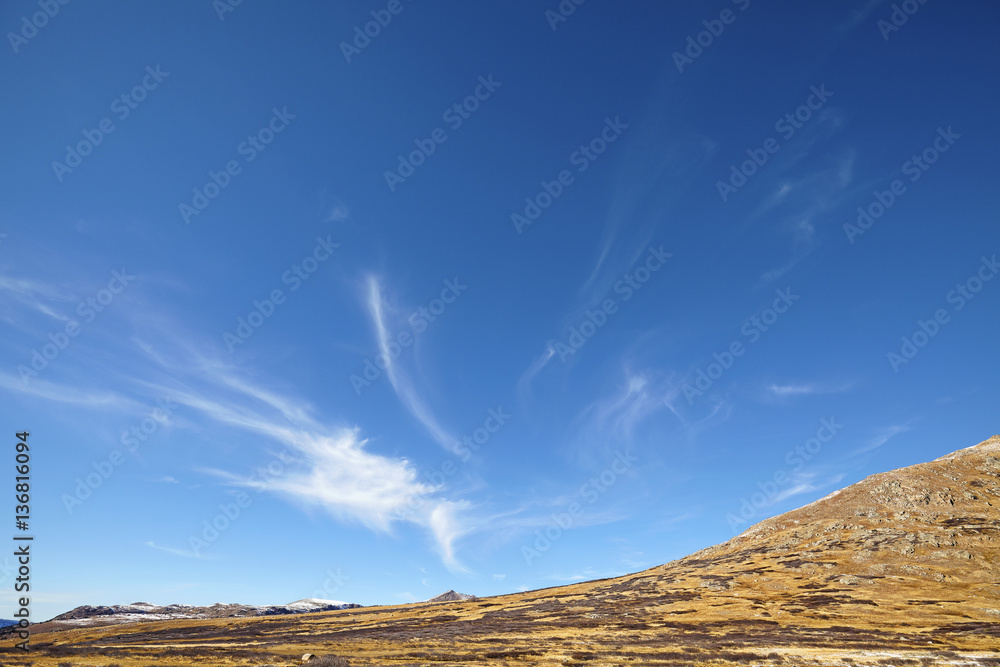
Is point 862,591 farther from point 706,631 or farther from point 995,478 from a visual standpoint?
point 995,478

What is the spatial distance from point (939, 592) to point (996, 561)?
2823 cm

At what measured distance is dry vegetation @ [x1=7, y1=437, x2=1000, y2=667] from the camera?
6116 centimetres

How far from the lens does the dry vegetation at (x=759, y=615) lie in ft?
201

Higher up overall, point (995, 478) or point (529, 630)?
point (995, 478)

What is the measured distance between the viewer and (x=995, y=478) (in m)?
157

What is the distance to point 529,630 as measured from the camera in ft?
283

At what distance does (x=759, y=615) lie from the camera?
8788cm

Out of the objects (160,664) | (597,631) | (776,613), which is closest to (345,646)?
(160,664)

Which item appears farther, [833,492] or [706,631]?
[833,492]

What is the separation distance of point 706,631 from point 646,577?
260 ft

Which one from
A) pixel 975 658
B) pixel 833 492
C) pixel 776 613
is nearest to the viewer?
pixel 975 658

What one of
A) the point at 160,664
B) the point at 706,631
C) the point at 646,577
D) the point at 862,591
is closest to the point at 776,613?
the point at 706,631

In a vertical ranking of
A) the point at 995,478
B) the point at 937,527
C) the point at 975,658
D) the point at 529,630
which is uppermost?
the point at 995,478

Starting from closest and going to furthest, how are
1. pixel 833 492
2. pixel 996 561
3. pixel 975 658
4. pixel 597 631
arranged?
pixel 975 658 → pixel 597 631 → pixel 996 561 → pixel 833 492
